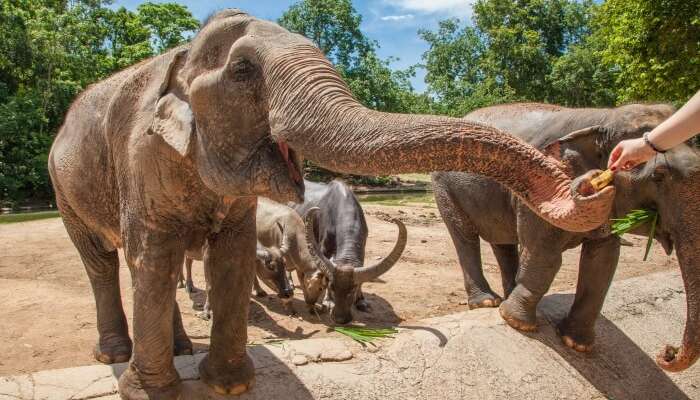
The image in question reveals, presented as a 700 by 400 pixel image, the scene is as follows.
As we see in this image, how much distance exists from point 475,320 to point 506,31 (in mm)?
32594

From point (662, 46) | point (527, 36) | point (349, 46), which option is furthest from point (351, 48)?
point (662, 46)

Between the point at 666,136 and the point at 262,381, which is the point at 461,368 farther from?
the point at 666,136

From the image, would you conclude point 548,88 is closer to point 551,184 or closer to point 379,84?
point 379,84

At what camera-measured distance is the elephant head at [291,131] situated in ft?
6.87

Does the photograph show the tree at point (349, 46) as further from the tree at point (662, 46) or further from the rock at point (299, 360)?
the rock at point (299, 360)

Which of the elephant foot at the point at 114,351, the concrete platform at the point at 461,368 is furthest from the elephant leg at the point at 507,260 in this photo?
A: the elephant foot at the point at 114,351

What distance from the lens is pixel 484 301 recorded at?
610 centimetres

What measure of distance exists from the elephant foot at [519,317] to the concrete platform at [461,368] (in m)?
0.07

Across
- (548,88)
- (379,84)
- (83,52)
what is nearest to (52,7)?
(83,52)

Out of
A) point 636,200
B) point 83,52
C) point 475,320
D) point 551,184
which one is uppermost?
point 83,52

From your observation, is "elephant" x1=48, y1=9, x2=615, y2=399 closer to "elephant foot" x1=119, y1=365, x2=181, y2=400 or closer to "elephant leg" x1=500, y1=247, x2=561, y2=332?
"elephant foot" x1=119, y1=365, x2=181, y2=400

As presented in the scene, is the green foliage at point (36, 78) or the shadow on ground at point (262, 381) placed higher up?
the green foliage at point (36, 78)

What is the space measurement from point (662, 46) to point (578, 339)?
482 inches

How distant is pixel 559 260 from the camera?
4.75 metres
